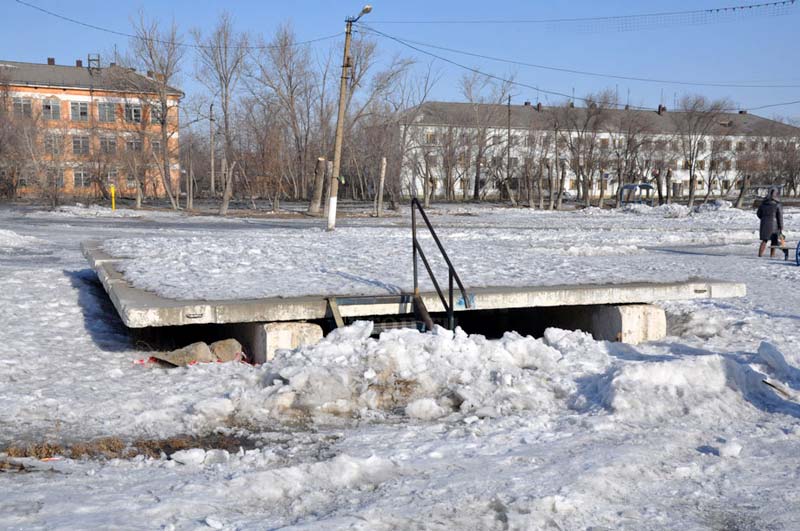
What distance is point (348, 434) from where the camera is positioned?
5812 millimetres

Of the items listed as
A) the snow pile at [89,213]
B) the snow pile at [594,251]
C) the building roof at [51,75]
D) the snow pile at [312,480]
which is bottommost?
the snow pile at [312,480]

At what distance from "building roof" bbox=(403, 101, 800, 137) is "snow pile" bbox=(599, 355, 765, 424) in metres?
50.8

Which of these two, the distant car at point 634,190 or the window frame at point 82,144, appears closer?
the window frame at point 82,144

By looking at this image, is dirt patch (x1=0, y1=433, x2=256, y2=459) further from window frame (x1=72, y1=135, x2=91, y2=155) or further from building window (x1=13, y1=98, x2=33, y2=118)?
building window (x1=13, y1=98, x2=33, y2=118)

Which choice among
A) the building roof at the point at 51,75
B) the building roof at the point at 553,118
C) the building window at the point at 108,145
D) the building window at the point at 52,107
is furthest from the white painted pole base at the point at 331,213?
the building window at the point at 52,107

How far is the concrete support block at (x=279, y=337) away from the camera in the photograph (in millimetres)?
7727

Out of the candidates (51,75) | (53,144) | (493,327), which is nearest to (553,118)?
(53,144)

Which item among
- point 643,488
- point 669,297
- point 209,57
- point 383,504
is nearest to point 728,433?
point 643,488

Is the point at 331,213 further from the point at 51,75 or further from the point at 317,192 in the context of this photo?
the point at 51,75

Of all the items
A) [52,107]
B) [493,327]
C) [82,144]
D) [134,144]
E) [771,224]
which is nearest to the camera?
[493,327]

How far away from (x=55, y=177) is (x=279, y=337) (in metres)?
41.8

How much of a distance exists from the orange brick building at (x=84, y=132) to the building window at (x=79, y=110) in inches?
1.4

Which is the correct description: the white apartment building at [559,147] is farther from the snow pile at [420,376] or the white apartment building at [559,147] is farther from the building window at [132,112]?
the snow pile at [420,376]

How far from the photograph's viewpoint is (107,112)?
6825cm
